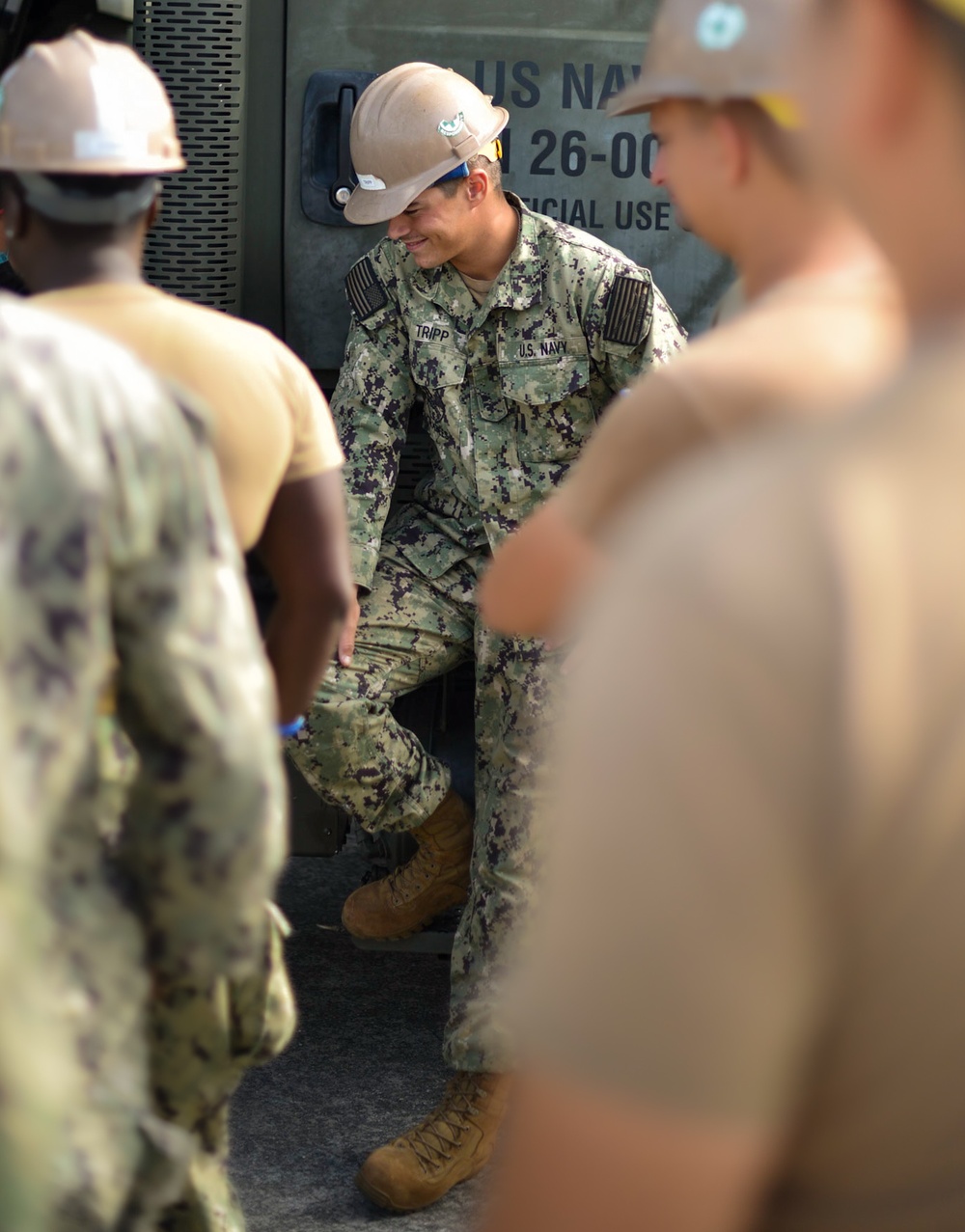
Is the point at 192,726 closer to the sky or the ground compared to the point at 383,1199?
closer to the sky

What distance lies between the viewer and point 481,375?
10.5 feet

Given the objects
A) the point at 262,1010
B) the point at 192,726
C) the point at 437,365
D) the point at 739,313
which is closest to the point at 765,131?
the point at 739,313

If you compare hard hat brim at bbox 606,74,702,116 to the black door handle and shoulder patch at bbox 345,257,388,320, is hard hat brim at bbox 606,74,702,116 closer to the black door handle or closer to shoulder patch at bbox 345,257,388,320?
shoulder patch at bbox 345,257,388,320

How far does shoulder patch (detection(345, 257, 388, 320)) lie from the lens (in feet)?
10.4

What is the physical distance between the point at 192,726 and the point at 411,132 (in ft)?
6.70

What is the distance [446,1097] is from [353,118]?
1.88m

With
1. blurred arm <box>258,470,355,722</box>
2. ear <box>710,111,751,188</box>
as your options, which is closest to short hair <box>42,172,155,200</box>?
blurred arm <box>258,470,355,722</box>

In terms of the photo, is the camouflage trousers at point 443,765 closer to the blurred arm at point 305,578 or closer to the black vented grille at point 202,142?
the black vented grille at point 202,142

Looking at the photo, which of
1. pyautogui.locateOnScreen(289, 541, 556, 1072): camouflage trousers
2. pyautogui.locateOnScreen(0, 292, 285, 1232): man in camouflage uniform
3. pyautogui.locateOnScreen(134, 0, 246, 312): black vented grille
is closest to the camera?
pyautogui.locateOnScreen(0, 292, 285, 1232): man in camouflage uniform

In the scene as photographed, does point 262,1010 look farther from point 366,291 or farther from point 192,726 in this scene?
point 366,291

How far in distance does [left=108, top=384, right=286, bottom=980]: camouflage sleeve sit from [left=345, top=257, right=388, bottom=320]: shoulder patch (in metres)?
1.97

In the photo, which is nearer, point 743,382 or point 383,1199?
point 743,382

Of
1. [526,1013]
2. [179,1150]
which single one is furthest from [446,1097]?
[526,1013]

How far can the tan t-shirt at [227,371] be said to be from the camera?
1.63 meters
